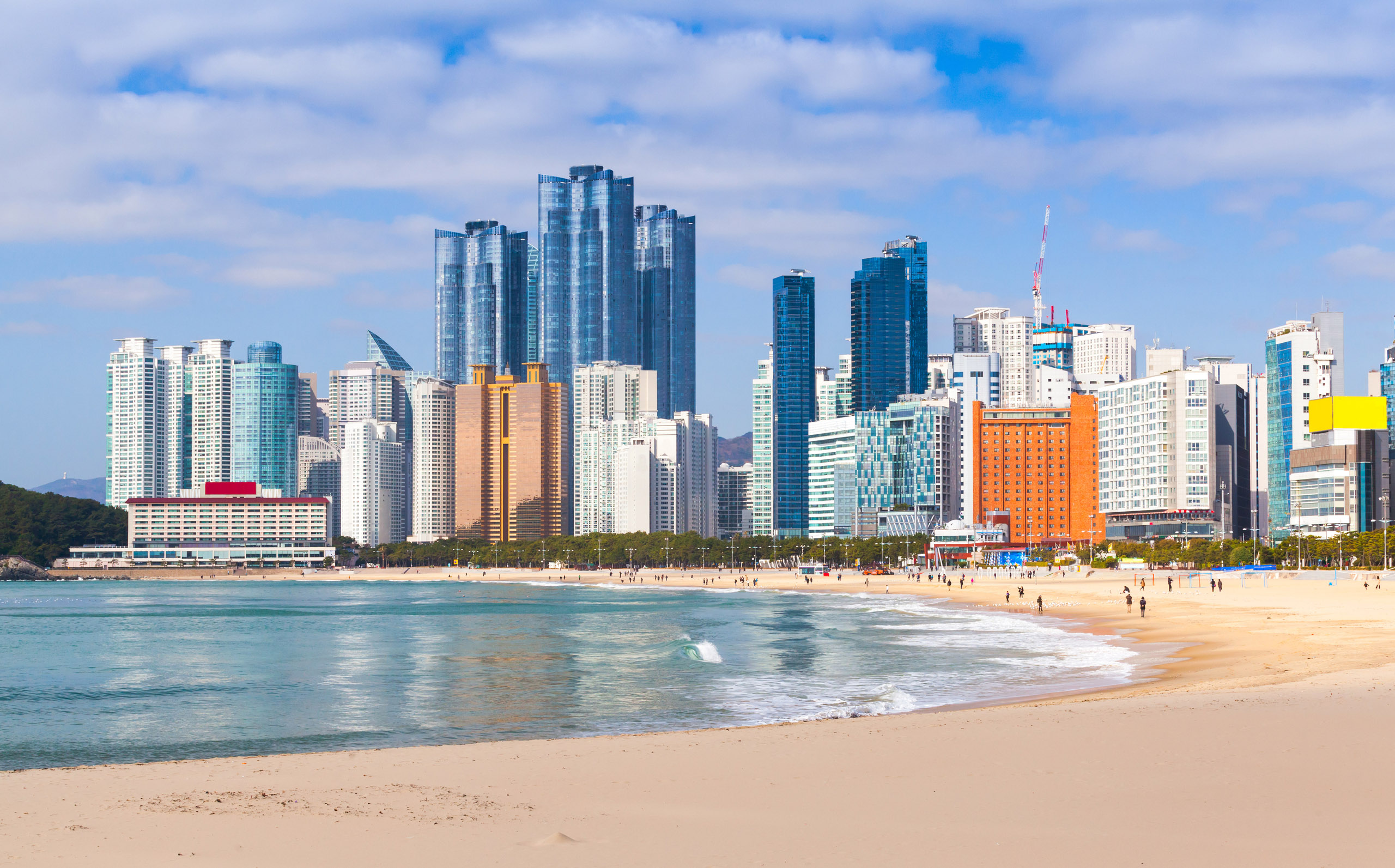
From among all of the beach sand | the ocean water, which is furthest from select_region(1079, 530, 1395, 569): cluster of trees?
the beach sand

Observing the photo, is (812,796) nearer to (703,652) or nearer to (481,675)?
(481,675)

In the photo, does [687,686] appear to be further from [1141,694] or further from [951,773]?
[951,773]

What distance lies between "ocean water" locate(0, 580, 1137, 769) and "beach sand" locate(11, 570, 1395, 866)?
575 centimetres

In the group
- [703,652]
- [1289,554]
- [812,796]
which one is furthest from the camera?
[1289,554]

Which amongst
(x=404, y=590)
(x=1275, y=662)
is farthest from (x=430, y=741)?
(x=404, y=590)

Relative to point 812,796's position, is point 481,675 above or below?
below

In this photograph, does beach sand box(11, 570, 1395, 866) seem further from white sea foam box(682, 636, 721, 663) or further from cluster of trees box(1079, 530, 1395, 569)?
cluster of trees box(1079, 530, 1395, 569)

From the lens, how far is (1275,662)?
131ft

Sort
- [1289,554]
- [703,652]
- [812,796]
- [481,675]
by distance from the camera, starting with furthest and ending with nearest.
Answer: [1289,554], [703,652], [481,675], [812,796]

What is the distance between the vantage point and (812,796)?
736 inches

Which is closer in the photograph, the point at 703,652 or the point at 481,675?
the point at 481,675

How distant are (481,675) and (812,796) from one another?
30.6 metres

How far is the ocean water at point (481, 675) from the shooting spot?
3216 centimetres

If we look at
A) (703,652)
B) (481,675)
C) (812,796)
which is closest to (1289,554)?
(703,652)
